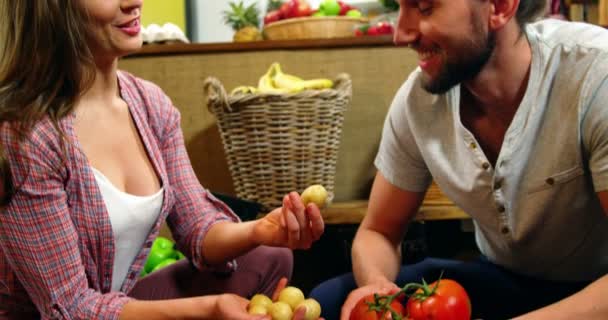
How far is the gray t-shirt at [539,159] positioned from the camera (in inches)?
45.3

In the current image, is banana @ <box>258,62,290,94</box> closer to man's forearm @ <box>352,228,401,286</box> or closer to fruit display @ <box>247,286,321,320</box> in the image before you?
man's forearm @ <box>352,228,401,286</box>

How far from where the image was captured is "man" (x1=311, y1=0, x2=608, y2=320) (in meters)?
1.16

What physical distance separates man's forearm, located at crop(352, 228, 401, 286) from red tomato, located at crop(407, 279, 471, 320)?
185 millimetres

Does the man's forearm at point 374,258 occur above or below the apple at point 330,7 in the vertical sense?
below

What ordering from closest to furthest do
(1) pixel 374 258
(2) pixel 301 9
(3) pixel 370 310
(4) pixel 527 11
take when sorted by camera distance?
(3) pixel 370 310, (4) pixel 527 11, (1) pixel 374 258, (2) pixel 301 9

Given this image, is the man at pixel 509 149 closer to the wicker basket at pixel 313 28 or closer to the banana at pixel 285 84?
the banana at pixel 285 84

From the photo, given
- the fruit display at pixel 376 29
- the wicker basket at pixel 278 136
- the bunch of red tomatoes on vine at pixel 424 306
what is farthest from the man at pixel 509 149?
the fruit display at pixel 376 29

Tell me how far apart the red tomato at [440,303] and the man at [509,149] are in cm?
12

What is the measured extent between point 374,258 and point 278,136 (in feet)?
2.20

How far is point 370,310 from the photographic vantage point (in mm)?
1140

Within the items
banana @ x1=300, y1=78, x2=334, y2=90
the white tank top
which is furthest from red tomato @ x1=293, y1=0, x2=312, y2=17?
the white tank top

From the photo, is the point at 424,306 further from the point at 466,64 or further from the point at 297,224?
the point at 466,64

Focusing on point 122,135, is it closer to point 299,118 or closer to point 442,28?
point 442,28

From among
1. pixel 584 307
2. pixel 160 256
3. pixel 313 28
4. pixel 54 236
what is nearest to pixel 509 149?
pixel 584 307
